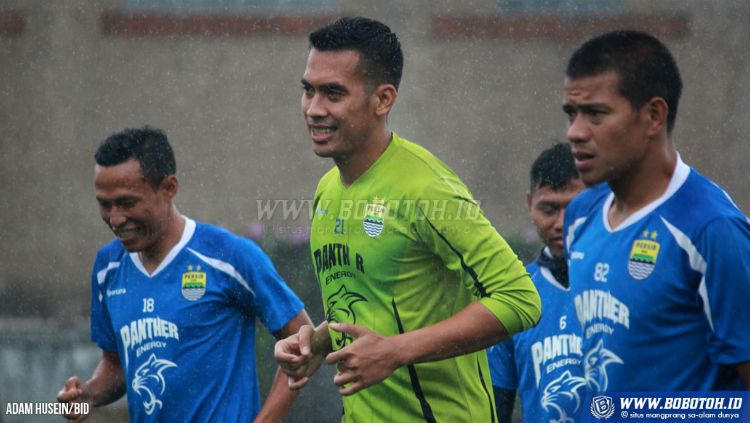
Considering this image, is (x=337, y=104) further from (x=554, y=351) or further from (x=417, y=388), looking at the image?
(x=554, y=351)

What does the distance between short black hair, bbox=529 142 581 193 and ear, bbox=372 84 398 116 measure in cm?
134

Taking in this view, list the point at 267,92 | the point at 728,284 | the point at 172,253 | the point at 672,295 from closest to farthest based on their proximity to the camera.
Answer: the point at 728,284 → the point at 672,295 → the point at 172,253 → the point at 267,92

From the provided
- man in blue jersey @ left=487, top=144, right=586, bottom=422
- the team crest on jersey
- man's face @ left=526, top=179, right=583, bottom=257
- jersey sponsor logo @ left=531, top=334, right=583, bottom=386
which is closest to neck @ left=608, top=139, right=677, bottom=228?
the team crest on jersey

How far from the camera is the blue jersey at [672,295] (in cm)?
315

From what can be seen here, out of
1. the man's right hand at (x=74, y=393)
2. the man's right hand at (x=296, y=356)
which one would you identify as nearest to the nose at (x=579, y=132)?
the man's right hand at (x=296, y=356)

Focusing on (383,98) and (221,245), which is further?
(221,245)

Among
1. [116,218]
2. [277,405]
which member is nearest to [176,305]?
[116,218]

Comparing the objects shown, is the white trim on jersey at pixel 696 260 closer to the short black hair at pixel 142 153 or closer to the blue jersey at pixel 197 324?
the blue jersey at pixel 197 324

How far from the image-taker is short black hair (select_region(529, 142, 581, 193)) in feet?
16.5

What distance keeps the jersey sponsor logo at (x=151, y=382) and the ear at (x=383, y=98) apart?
146 cm

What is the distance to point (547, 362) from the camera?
183 inches

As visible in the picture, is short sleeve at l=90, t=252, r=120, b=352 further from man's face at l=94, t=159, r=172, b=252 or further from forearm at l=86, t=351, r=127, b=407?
man's face at l=94, t=159, r=172, b=252

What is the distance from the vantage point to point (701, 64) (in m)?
13.6

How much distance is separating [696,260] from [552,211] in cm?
178
